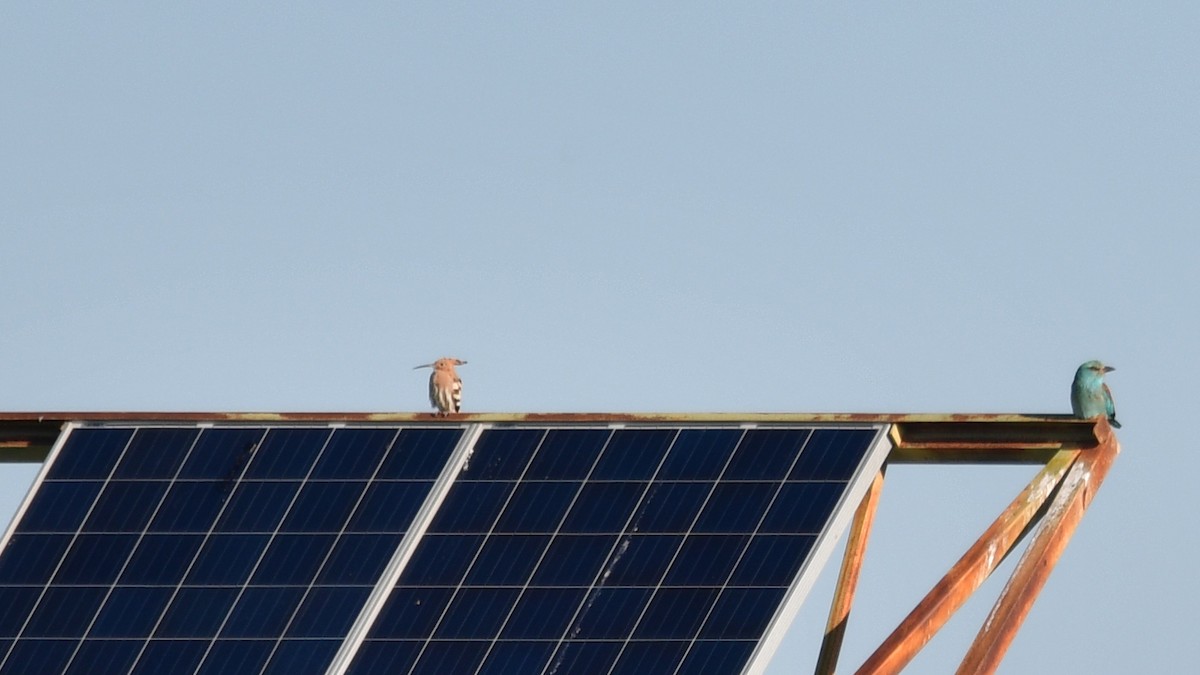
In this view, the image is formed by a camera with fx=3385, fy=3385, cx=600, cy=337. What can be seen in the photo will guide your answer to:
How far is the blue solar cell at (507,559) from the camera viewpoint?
31781 mm

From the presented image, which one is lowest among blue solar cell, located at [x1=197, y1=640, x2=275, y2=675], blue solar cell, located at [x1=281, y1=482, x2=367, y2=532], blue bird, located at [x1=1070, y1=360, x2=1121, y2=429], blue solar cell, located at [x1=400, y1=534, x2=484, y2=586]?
blue solar cell, located at [x1=197, y1=640, x2=275, y2=675]

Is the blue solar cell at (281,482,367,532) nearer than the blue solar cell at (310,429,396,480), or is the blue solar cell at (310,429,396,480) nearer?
the blue solar cell at (281,482,367,532)

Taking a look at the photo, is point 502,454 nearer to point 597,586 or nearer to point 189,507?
point 597,586

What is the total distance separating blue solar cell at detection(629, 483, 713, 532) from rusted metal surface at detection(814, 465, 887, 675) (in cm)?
159

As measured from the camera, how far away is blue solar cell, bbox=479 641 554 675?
30781 mm

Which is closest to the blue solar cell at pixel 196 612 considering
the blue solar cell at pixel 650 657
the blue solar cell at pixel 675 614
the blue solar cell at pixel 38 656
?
the blue solar cell at pixel 38 656

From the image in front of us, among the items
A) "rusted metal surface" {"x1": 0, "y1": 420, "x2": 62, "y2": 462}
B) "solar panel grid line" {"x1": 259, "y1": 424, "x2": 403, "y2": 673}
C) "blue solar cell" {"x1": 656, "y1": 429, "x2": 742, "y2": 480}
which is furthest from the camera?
"rusted metal surface" {"x1": 0, "y1": 420, "x2": 62, "y2": 462}

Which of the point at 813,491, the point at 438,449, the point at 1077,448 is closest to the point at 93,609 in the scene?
the point at 438,449

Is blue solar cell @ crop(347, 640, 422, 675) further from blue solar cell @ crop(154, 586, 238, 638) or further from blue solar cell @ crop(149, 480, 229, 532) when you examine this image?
blue solar cell @ crop(149, 480, 229, 532)

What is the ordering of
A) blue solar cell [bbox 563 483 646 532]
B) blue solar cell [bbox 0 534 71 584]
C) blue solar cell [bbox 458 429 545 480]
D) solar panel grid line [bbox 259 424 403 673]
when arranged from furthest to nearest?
1. blue solar cell [bbox 458 429 545 480]
2. blue solar cell [bbox 0 534 71 584]
3. blue solar cell [bbox 563 483 646 532]
4. solar panel grid line [bbox 259 424 403 673]

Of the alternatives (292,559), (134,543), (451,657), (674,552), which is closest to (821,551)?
(674,552)

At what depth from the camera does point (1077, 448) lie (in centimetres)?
3272

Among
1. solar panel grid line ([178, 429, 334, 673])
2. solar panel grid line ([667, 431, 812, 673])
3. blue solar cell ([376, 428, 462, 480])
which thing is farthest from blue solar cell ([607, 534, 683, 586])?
solar panel grid line ([178, 429, 334, 673])

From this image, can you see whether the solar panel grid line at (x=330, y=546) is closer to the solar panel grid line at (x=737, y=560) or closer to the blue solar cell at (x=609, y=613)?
the blue solar cell at (x=609, y=613)
